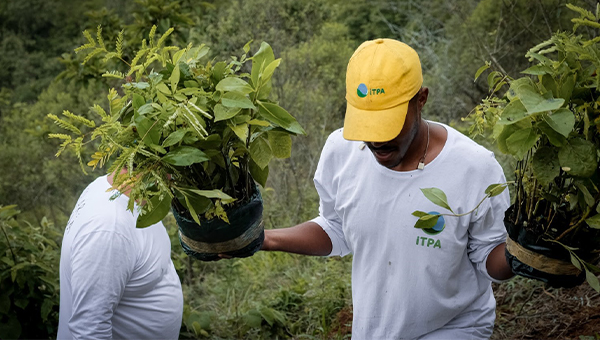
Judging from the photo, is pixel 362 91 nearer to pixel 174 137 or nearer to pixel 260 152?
pixel 260 152

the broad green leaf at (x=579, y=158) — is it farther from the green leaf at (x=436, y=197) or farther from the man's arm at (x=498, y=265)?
the man's arm at (x=498, y=265)

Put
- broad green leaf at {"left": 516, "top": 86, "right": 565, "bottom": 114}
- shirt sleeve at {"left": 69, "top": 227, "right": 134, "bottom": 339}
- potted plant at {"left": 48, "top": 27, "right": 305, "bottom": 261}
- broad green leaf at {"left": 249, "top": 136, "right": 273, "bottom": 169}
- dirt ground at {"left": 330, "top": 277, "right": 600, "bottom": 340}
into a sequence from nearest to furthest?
1. broad green leaf at {"left": 516, "top": 86, "right": 565, "bottom": 114}
2. potted plant at {"left": 48, "top": 27, "right": 305, "bottom": 261}
3. broad green leaf at {"left": 249, "top": 136, "right": 273, "bottom": 169}
4. shirt sleeve at {"left": 69, "top": 227, "right": 134, "bottom": 339}
5. dirt ground at {"left": 330, "top": 277, "right": 600, "bottom": 340}

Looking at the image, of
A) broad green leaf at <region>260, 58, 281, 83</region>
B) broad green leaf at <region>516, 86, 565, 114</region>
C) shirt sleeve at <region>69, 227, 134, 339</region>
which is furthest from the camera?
shirt sleeve at <region>69, 227, 134, 339</region>

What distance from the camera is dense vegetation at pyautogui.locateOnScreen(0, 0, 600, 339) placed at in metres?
3.62

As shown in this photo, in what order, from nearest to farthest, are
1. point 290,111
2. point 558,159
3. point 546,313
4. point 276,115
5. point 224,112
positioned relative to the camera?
point 558,159
point 224,112
point 276,115
point 546,313
point 290,111

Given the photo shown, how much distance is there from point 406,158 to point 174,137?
35.7 inches

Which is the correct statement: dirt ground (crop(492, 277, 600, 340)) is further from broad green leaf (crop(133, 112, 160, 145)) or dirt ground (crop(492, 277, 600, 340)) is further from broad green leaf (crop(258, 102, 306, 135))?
broad green leaf (crop(133, 112, 160, 145))

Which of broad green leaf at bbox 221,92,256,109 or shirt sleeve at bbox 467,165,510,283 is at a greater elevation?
broad green leaf at bbox 221,92,256,109

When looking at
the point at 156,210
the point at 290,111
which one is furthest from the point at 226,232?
the point at 290,111

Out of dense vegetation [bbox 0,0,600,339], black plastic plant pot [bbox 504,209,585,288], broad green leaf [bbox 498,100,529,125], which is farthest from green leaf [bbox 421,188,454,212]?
dense vegetation [bbox 0,0,600,339]

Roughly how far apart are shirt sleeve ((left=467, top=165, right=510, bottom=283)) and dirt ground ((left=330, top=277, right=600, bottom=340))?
1.20 meters

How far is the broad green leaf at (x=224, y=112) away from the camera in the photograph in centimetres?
165

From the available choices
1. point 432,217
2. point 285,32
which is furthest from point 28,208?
point 432,217

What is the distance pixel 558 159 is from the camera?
156 cm
